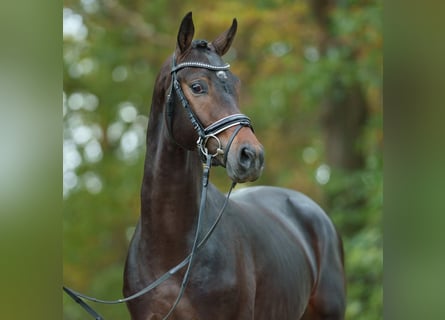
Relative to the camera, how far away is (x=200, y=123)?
3.47 meters

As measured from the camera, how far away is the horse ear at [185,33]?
140 inches

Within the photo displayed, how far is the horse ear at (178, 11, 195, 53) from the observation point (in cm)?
354

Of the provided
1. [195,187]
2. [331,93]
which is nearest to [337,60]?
[331,93]

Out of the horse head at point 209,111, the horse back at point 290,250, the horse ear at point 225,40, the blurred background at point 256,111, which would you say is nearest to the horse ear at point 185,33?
the horse head at point 209,111

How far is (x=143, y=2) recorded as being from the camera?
47.6ft

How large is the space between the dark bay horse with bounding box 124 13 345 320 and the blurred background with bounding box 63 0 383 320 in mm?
6017

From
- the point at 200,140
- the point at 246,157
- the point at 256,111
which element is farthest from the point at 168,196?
the point at 256,111

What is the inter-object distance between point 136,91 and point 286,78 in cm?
393

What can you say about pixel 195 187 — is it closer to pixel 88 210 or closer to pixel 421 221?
pixel 421 221

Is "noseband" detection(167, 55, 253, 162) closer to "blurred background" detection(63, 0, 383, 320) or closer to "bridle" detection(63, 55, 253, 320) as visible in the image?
"bridle" detection(63, 55, 253, 320)

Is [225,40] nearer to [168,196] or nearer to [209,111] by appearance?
[209,111]

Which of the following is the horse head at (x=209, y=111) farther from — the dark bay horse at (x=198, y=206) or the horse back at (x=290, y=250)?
the horse back at (x=290, y=250)

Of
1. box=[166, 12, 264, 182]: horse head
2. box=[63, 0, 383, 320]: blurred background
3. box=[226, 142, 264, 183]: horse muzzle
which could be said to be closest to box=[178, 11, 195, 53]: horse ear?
box=[166, 12, 264, 182]: horse head

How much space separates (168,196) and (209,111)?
51 cm
